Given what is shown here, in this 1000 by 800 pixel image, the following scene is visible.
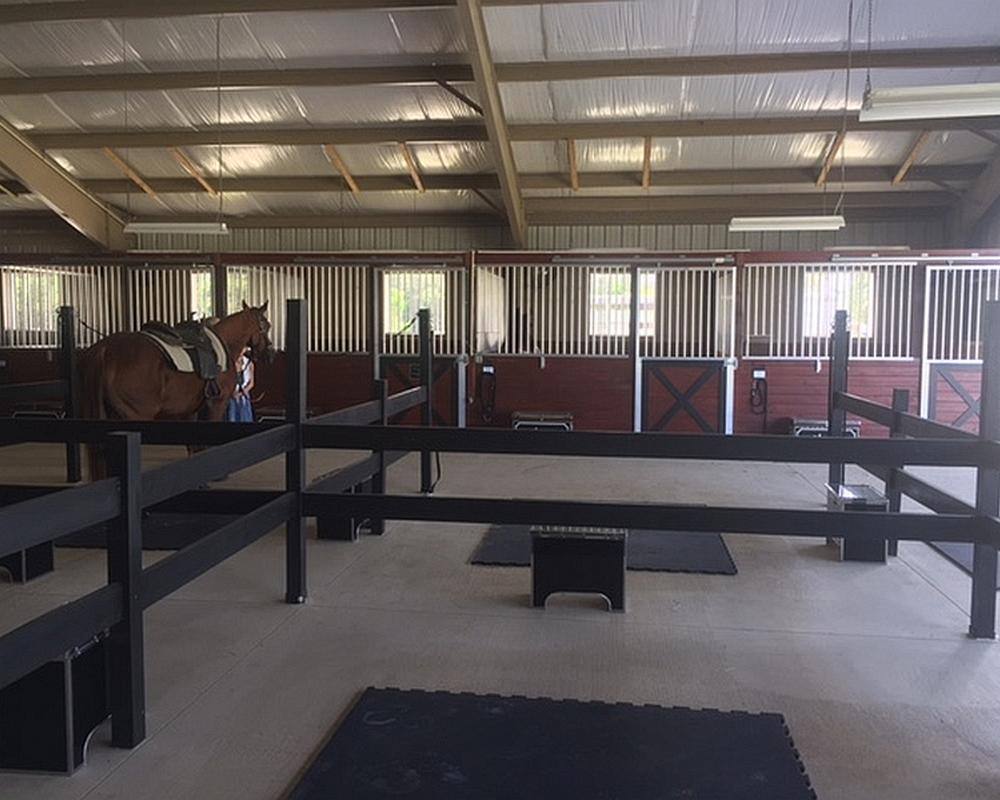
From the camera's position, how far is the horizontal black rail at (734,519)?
2.98m

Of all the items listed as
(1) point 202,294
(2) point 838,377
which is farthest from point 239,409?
(2) point 838,377

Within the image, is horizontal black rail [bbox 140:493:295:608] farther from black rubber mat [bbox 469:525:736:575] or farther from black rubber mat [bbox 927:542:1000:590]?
black rubber mat [bbox 927:542:1000:590]

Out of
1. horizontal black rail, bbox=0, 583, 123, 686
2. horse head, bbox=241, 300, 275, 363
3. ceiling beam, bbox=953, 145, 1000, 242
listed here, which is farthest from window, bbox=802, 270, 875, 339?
horizontal black rail, bbox=0, 583, 123, 686

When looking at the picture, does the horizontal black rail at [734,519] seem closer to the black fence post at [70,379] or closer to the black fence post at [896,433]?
the black fence post at [896,433]

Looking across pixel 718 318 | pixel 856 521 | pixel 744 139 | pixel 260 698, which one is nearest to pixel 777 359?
pixel 718 318

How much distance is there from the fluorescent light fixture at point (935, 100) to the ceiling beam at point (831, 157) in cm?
436

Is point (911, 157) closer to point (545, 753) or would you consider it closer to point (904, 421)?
point (904, 421)

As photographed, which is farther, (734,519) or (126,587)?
(734,519)

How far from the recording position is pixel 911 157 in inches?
388

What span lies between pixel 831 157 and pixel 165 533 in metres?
8.57

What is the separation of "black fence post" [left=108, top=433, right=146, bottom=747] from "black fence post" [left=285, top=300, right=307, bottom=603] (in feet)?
3.62

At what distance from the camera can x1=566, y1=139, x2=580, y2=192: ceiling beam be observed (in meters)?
9.82

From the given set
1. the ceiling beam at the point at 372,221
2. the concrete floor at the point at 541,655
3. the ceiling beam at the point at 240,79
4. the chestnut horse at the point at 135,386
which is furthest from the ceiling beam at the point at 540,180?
the concrete floor at the point at 541,655

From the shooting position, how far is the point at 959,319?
341 inches
